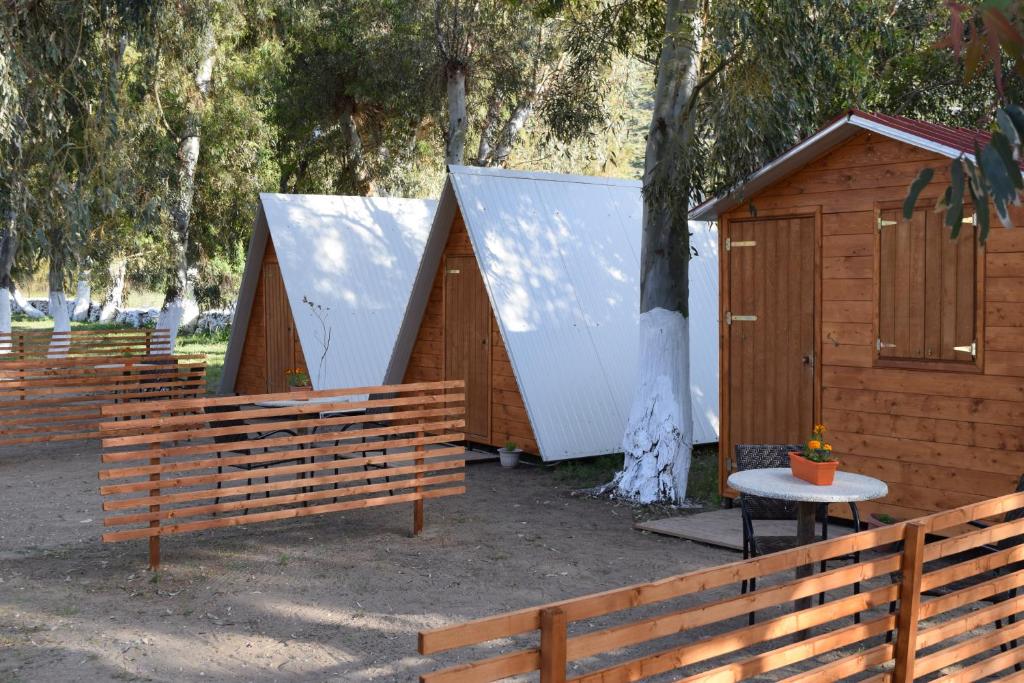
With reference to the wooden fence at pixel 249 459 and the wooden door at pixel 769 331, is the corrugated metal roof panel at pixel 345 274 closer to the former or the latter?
the wooden fence at pixel 249 459

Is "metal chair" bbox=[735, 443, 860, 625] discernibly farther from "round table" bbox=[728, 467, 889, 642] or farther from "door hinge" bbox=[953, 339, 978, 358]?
"door hinge" bbox=[953, 339, 978, 358]

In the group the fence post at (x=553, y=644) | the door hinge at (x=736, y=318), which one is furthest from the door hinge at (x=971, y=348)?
the fence post at (x=553, y=644)

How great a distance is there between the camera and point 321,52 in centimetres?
2297

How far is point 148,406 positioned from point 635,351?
6262 millimetres

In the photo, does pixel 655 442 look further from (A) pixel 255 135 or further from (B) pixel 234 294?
(B) pixel 234 294

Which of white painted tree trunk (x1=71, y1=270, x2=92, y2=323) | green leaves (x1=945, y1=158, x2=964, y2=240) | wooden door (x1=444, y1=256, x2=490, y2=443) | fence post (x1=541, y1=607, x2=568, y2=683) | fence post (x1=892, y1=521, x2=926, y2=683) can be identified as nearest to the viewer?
green leaves (x1=945, y1=158, x2=964, y2=240)

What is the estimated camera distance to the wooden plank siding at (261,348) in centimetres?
1512

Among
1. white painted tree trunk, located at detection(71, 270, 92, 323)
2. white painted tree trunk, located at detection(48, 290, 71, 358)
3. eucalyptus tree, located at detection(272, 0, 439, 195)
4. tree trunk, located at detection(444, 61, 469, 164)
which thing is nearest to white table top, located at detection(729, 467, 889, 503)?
tree trunk, located at detection(444, 61, 469, 164)

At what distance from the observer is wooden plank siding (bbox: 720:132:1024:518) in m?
7.05

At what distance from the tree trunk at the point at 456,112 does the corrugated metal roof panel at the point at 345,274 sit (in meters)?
2.75

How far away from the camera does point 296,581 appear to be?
690cm

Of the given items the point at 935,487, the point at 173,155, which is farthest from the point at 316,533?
the point at 173,155

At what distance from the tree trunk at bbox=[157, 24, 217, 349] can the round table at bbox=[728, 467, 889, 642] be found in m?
14.7

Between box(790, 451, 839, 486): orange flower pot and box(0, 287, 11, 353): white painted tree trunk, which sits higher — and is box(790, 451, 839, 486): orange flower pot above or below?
below
